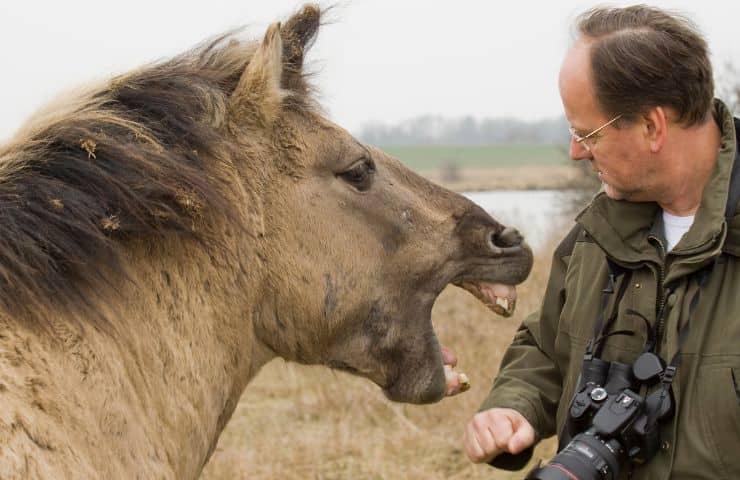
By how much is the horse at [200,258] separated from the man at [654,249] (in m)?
0.37

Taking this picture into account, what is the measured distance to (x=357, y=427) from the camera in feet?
23.7

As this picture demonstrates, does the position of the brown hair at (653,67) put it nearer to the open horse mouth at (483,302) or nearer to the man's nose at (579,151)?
the man's nose at (579,151)

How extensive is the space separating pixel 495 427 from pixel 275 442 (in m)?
3.95

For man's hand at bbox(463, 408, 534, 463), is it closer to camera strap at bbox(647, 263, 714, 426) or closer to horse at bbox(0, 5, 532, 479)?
horse at bbox(0, 5, 532, 479)

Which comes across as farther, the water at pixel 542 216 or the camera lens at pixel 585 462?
the water at pixel 542 216

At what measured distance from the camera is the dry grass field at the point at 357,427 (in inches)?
245

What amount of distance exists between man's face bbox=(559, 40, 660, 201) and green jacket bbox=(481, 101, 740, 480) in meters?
0.11

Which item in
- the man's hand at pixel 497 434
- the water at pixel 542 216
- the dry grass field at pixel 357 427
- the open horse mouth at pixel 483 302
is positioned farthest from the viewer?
the water at pixel 542 216

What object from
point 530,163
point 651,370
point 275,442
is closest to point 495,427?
point 651,370

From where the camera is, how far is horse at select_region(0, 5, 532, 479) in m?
2.40

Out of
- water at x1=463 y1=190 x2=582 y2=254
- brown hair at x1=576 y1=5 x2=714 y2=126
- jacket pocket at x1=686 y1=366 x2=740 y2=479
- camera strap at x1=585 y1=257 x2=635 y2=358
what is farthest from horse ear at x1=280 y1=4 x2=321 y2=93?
water at x1=463 y1=190 x2=582 y2=254

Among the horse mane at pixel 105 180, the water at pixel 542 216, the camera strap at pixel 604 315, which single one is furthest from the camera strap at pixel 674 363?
the water at pixel 542 216

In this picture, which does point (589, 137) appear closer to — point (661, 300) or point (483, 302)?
point (661, 300)

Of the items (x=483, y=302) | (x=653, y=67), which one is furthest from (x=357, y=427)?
(x=653, y=67)
